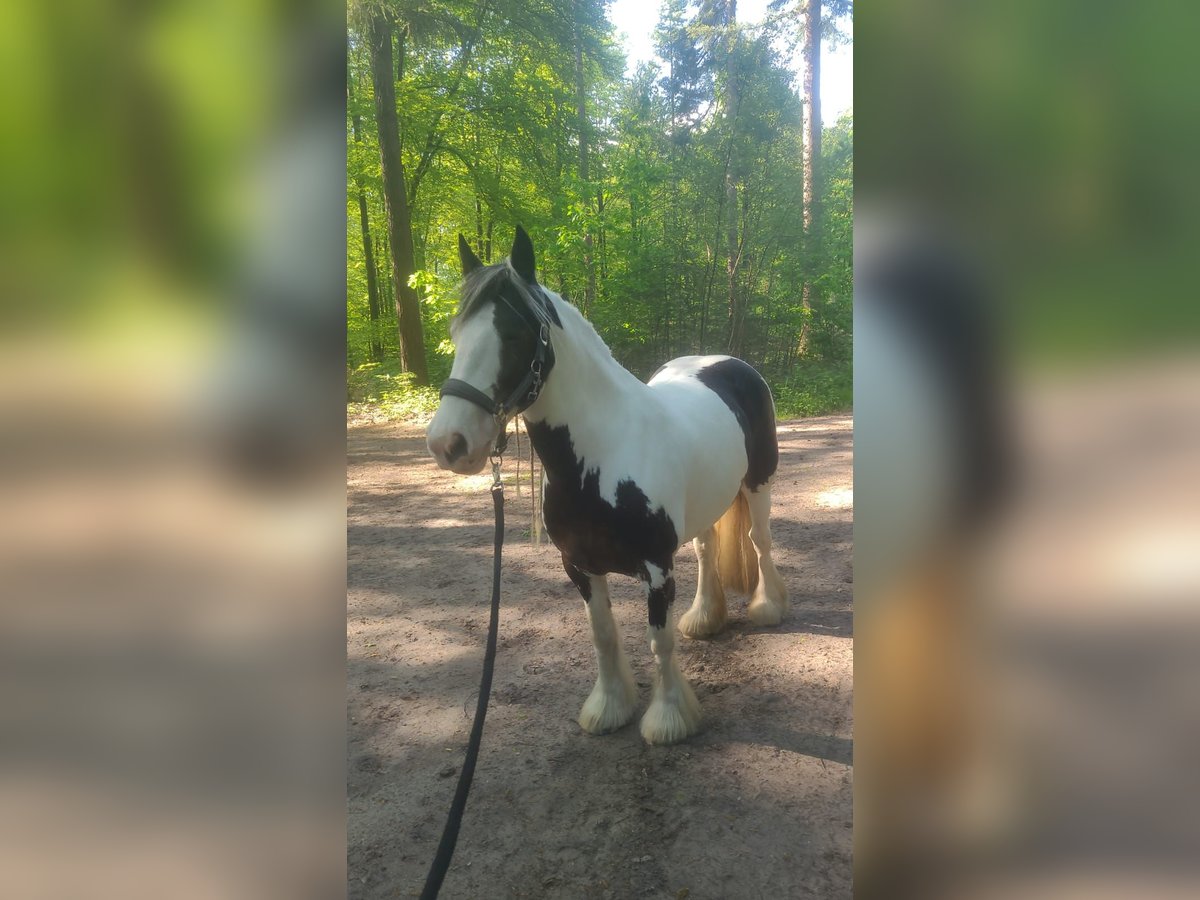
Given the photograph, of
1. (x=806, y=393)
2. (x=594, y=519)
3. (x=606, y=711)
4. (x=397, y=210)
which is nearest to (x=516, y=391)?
(x=594, y=519)

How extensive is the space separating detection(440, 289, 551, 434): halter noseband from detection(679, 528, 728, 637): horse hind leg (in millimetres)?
1630

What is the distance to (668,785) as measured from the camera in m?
2.14

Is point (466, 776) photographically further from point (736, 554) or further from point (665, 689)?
point (736, 554)

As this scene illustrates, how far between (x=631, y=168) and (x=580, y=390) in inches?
209

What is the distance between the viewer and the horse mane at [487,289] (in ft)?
5.77

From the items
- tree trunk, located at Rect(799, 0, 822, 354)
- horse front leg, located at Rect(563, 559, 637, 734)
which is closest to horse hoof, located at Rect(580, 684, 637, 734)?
horse front leg, located at Rect(563, 559, 637, 734)

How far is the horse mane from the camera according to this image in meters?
1.76
